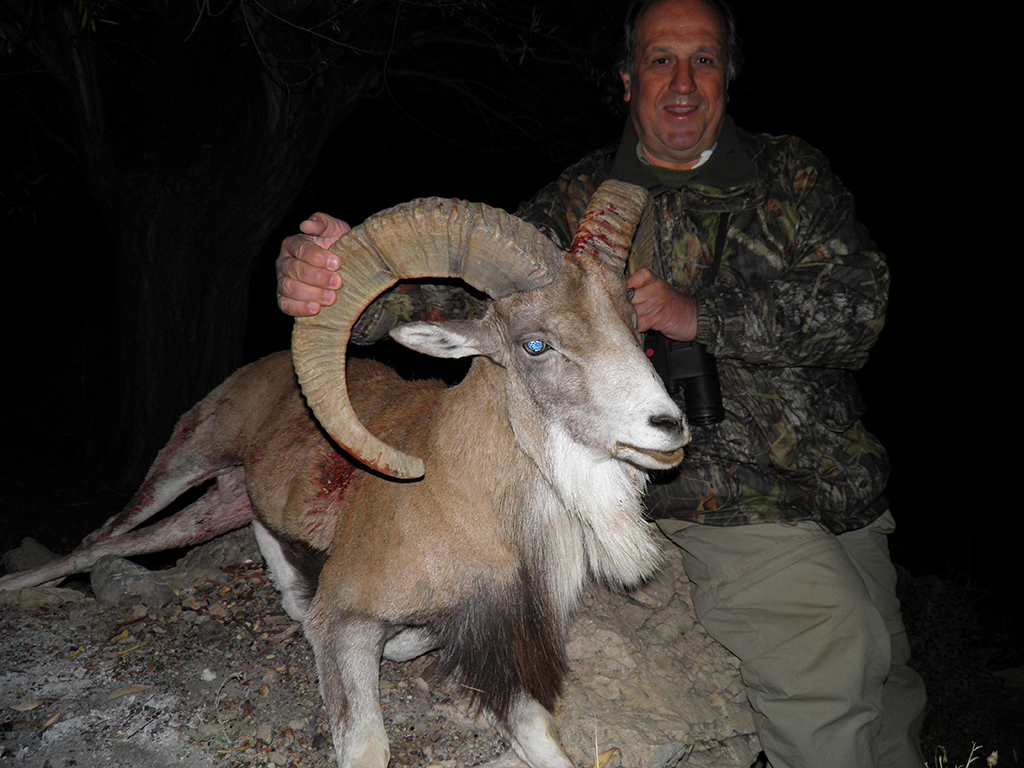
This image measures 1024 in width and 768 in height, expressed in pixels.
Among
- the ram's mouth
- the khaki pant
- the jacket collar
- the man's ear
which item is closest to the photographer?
the ram's mouth

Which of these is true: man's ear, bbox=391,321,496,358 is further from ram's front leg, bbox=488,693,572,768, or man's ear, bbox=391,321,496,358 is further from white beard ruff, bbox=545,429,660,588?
ram's front leg, bbox=488,693,572,768

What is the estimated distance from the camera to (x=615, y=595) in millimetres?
4570

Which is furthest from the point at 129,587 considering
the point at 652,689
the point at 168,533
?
the point at 652,689

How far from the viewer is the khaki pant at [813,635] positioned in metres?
3.47

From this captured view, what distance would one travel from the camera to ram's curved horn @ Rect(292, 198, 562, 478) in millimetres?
3074

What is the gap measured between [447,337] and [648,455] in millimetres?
1058

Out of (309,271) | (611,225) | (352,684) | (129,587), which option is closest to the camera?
(309,271)

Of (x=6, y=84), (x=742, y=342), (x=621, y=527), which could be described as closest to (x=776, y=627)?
(x=621, y=527)

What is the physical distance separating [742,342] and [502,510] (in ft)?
4.68

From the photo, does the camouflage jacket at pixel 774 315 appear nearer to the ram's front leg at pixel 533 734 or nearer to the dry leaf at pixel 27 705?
the ram's front leg at pixel 533 734

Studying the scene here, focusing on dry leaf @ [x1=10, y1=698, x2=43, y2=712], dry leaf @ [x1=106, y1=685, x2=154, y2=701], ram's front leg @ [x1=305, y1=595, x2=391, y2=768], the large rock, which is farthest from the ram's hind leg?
the large rock

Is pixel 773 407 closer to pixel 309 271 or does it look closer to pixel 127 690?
pixel 309 271

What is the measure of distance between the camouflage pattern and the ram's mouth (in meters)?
0.87

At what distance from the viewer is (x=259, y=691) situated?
3613mm
